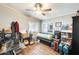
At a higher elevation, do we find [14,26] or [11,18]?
[11,18]

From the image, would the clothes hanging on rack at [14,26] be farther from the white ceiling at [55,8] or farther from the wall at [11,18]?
the white ceiling at [55,8]

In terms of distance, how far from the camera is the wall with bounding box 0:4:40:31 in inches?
73.4

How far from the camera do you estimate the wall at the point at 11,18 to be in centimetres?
187

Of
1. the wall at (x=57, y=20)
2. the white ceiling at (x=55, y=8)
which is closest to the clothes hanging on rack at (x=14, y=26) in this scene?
the white ceiling at (x=55, y=8)

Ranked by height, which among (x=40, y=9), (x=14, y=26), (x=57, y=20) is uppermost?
(x=40, y=9)

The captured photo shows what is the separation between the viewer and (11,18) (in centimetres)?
190

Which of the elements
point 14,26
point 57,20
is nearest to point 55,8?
point 57,20

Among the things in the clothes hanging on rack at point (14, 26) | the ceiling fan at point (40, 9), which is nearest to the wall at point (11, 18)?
the clothes hanging on rack at point (14, 26)

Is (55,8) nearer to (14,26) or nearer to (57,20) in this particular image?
(57,20)

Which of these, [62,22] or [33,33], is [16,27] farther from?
[62,22]

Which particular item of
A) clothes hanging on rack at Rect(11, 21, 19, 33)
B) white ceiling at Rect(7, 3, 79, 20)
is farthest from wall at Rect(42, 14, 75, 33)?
clothes hanging on rack at Rect(11, 21, 19, 33)

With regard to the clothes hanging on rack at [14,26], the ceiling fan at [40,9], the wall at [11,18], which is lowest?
the clothes hanging on rack at [14,26]

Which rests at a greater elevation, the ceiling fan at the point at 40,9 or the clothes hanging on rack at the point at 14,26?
the ceiling fan at the point at 40,9
